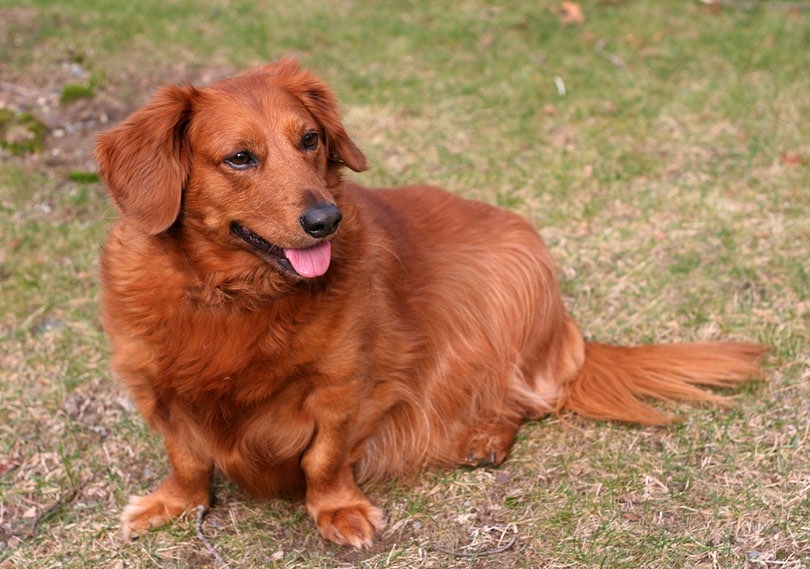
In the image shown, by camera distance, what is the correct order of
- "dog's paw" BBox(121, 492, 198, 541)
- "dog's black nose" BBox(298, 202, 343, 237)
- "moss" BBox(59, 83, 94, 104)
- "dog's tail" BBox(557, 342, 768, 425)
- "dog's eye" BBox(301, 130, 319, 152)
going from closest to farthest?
"dog's black nose" BBox(298, 202, 343, 237)
"dog's eye" BBox(301, 130, 319, 152)
"dog's paw" BBox(121, 492, 198, 541)
"dog's tail" BBox(557, 342, 768, 425)
"moss" BBox(59, 83, 94, 104)

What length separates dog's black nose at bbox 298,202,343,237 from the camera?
2.91 meters

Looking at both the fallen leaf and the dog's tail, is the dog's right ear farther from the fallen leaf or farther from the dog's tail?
the fallen leaf

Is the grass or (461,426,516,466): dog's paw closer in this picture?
the grass

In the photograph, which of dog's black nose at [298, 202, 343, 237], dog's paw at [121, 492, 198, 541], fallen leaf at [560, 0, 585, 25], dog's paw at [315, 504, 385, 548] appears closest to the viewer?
dog's black nose at [298, 202, 343, 237]

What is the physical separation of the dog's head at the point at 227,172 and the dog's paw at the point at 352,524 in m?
1.02

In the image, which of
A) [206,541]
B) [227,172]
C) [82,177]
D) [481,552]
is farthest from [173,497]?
[82,177]

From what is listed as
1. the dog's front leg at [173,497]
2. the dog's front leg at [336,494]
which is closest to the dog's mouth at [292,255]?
the dog's front leg at [336,494]

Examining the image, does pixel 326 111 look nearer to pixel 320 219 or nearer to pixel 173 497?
pixel 320 219

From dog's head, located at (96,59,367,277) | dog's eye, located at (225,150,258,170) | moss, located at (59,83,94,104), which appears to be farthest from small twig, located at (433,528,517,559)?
moss, located at (59,83,94,104)

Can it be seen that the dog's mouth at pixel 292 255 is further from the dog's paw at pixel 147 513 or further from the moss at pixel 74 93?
the moss at pixel 74 93

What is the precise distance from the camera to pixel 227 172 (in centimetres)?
306

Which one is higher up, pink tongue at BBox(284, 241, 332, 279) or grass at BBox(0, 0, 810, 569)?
pink tongue at BBox(284, 241, 332, 279)

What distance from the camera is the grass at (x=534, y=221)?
3.48 m

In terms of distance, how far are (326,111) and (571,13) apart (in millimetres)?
5405
